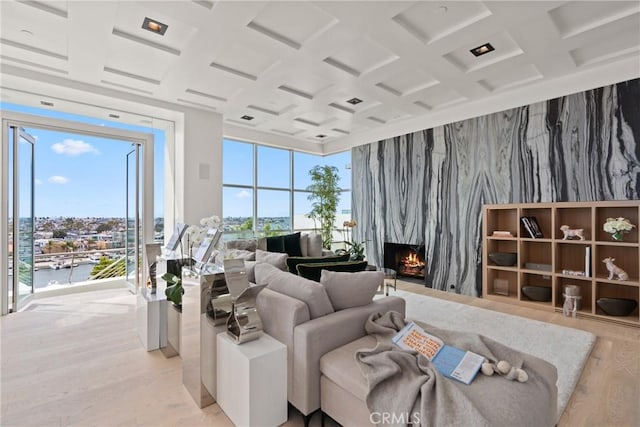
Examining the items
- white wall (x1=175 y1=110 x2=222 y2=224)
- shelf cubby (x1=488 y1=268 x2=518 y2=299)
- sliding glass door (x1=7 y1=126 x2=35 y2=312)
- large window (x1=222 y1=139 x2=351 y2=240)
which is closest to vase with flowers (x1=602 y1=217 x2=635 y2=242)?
shelf cubby (x1=488 y1=268 x2=518 y2=299)

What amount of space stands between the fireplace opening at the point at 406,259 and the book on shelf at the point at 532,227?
1.69 metres

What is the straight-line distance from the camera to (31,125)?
4.20 metres

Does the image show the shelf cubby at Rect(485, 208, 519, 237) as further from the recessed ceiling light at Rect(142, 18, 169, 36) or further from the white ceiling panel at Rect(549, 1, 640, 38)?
the recessed ceiling light at Rect(142, 18, 169, 36)

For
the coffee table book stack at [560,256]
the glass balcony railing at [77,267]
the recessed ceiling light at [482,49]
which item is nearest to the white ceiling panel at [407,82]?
the recessed ceiling light at [482,49]

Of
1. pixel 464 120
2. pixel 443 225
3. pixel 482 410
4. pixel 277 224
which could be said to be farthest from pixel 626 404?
pixel 277 224

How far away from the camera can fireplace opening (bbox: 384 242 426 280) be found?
18.4ft

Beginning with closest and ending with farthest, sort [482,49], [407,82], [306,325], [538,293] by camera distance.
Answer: [306,325] → [482,49] → [538,293] → [407,82]

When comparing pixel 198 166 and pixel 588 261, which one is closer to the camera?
pixel 588 261

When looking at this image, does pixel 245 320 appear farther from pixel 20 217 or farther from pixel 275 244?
pixel 20 217

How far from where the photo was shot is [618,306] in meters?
3.40

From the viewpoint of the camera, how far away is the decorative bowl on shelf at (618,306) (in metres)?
3.39

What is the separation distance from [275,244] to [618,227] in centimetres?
432

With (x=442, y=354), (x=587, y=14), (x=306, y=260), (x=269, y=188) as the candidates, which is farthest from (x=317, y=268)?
(x=269, y=188)

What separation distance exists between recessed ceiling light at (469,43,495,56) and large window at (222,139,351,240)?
3.92 meters
